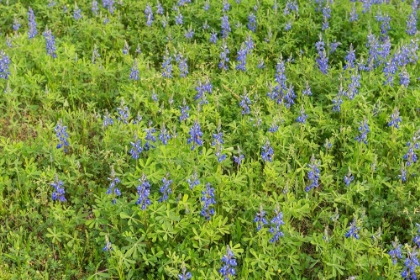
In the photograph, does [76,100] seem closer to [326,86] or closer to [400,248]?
[326,86]

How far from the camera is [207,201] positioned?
4.00m

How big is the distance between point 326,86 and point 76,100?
2.55m

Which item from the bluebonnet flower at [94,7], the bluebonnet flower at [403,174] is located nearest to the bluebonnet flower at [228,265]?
the bluebonnet flower at [403,174]

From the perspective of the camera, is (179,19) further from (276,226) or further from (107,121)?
(276,226)

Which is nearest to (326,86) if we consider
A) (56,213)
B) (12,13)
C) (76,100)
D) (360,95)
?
(360,95)

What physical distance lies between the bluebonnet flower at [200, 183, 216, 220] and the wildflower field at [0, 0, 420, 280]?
0.01 m

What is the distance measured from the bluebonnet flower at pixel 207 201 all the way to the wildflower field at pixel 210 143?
0.04 feet

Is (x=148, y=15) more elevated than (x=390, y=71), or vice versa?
(x=390, y=71)

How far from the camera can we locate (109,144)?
15.8 feet

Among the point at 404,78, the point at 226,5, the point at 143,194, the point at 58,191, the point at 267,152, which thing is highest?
the point at 226,5

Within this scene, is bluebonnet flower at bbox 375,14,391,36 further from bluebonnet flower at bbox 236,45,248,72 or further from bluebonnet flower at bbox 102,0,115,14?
bluebonnet flower at bbox 102,0,115,14

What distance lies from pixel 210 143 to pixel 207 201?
917 mm

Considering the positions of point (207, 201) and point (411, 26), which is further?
point (411, 26)

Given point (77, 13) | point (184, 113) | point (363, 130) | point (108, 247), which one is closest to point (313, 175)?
point (363, 130)
